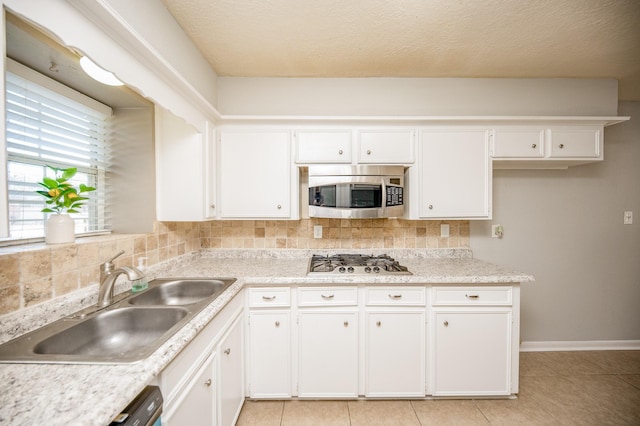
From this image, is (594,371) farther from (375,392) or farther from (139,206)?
(139,206)

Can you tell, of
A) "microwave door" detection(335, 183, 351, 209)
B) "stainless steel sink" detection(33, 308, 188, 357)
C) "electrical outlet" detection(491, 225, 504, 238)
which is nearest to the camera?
"stainless steel sink" detection(33, 308, 188, 357)

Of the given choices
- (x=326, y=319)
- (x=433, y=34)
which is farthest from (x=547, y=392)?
(x=433, y=34)

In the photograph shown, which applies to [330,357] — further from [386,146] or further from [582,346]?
[582,346]

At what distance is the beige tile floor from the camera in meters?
1.68

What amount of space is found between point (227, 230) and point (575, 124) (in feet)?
9.88

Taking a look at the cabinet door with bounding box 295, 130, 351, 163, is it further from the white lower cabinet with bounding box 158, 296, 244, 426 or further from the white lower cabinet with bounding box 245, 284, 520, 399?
the white lower cabinet with bounding box 158, 296, 244, 426

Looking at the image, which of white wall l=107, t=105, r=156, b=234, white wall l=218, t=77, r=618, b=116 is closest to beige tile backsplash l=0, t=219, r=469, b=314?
white wall l=107, t=105, r=156, b=234

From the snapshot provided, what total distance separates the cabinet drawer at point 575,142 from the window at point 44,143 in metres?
3.28

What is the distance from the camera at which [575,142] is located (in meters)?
2.06

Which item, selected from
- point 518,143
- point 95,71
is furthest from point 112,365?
point 518,143

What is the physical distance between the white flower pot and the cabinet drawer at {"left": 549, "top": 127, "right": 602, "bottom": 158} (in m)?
3.19

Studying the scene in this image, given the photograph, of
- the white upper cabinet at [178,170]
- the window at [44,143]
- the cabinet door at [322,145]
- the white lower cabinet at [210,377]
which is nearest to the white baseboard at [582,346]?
the cabinet door at [322,145]

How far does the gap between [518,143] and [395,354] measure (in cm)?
186

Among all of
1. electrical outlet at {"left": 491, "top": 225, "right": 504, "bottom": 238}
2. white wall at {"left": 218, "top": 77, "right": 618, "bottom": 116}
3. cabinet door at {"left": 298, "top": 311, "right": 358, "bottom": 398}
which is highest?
white wall at {"left": 218, "top": 77, "right": 618, "bottom": 116}
